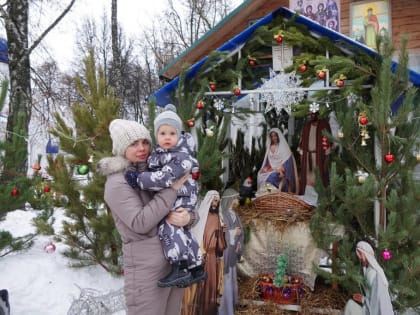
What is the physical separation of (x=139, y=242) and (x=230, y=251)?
2165 mm

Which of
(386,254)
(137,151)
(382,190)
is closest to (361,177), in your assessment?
(382,190)

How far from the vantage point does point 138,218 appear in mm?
2260

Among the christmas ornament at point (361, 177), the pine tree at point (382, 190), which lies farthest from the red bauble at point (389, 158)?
the christmas ornament at point (361, 177)

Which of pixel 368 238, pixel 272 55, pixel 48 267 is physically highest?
pixel 272 55

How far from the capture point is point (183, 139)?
2.76 meters

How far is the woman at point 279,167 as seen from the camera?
5734 mm

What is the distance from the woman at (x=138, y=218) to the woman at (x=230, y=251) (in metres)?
1.86

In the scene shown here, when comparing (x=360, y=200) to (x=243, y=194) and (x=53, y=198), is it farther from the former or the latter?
(x=53, y=198)

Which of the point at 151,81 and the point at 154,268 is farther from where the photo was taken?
the point at 151,81

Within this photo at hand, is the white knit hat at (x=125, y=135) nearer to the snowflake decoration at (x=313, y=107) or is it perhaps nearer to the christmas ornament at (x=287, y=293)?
the snowflake decoration at (x=313, y=107)

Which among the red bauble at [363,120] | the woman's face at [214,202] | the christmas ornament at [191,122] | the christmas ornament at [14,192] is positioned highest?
the christmas ornament at [191,122]

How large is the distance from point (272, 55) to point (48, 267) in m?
4.52

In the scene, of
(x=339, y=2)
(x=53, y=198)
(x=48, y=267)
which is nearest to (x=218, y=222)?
(x=53, y=198)

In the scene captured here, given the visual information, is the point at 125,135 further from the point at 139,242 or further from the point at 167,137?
the point at 139,242
